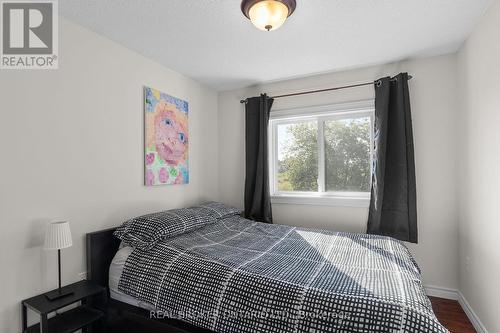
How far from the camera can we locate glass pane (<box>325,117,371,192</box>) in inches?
116

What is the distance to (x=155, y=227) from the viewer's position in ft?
6.72

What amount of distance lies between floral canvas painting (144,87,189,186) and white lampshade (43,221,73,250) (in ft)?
2.98

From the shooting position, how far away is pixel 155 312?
5.68 ft

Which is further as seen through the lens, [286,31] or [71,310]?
[286,31]

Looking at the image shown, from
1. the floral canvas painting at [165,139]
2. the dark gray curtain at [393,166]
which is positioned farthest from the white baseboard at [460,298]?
the floral canvas painting at [165,139]

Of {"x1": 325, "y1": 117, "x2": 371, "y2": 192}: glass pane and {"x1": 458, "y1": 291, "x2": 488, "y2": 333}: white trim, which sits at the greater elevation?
{"x1": 325, "y1": 117, "x2": 371, "y2": 192}: glass pane

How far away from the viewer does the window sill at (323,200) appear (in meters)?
2.87

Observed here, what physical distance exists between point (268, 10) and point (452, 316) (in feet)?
9.50

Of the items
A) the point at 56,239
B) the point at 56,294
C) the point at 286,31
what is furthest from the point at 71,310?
the point at 286,31

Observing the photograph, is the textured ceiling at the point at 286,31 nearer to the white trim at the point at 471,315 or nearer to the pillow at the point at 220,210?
the pillow at the point at 220,210

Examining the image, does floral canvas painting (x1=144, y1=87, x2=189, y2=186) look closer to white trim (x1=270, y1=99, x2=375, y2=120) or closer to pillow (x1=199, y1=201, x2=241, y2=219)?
pillow (x1=199, y1=201, x2=241, y2=219)

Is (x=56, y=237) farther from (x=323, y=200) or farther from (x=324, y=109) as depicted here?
(x=324, y=109)

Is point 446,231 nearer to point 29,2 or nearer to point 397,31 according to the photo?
point 397,31

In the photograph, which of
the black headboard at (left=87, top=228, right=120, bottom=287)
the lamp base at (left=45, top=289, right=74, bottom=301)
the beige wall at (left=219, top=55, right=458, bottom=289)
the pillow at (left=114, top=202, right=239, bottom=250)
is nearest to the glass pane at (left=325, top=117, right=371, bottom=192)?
the beige wall at (left=219, top=55, right=458, bottom=289)
